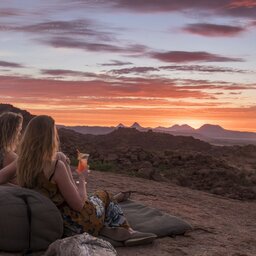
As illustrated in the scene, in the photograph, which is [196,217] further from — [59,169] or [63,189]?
[59,169]

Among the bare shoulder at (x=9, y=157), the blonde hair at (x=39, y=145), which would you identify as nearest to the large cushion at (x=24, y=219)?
the blonde hair at (x=39, y=145)

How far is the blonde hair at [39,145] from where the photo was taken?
5.70m

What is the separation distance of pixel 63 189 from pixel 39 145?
55 centimetres

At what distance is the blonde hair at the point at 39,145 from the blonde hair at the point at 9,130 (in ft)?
1.93

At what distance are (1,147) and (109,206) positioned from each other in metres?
1.41

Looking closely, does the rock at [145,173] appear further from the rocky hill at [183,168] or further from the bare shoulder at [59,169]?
the bare shoulder at [59,169]

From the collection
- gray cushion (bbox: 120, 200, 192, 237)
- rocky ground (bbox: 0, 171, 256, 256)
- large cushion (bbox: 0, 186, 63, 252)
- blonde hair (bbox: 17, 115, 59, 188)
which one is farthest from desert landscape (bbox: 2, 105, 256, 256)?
blonde hair (bbox: 17, 115, 59, 188)

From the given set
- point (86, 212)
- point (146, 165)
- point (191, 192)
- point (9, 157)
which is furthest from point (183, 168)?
point (86, 212)

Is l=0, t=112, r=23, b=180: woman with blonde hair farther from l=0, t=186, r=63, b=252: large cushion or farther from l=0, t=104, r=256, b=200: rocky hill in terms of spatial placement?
l=0, t=104, r=256, b=200: rocky hill

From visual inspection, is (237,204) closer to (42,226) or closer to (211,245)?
(211,245)

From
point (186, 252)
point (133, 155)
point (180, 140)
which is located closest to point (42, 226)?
point (186, 252)

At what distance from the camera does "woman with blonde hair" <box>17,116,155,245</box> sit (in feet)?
18.8

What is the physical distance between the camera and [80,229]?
6.22 meters

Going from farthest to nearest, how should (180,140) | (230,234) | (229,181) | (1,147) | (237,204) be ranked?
(180,140)
(229,181)
(237,204)
(230,234)
(1,147)
